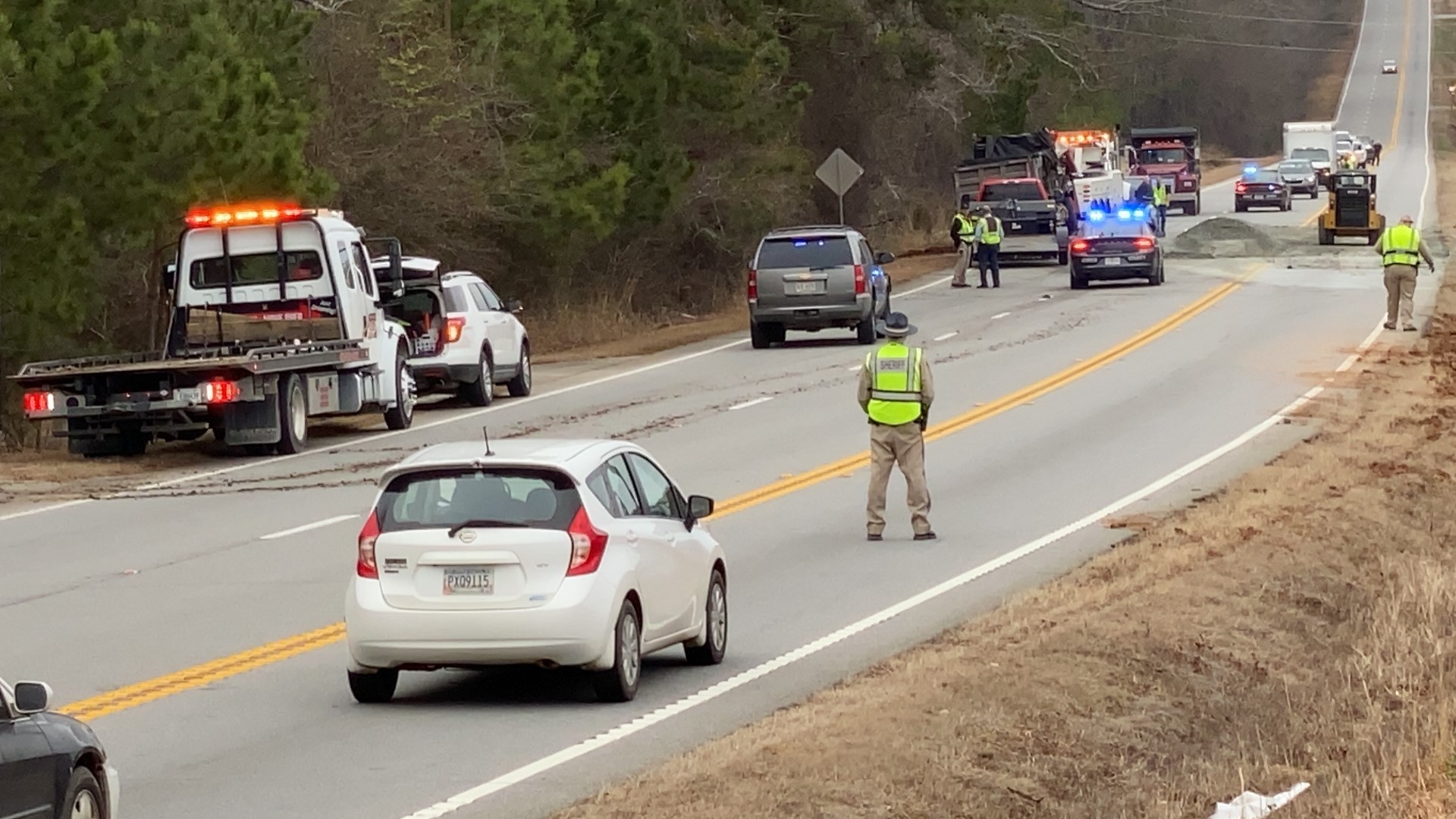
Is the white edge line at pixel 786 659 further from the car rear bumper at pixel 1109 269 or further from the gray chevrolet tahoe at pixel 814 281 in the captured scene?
the car rear bumper at pixel 1109 269

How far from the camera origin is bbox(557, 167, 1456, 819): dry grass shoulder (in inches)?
375

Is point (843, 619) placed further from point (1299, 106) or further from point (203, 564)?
point (1299, 106)

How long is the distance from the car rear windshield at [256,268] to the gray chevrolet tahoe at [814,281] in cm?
1129

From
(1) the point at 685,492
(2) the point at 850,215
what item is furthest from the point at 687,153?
(1) the point at 685,492

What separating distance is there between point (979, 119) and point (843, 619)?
5358 cm

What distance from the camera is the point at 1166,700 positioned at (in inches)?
478

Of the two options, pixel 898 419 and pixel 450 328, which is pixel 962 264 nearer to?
pixel 450 328

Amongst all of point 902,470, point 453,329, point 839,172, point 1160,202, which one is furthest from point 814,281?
point 1160,202

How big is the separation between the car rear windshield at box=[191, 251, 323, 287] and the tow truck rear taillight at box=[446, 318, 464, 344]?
3390 mm

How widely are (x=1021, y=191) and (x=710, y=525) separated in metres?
35.6

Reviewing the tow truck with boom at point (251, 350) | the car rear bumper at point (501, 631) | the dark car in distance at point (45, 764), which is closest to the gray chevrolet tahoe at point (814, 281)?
the tow truck with boom at point (251, 350)

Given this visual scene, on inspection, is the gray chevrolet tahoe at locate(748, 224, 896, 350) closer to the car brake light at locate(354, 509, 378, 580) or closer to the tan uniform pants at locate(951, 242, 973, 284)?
the tan uniform pants at locate(951, 242, 973, 284)

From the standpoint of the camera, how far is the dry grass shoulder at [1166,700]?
31.3ft

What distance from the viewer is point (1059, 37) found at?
5916cm
